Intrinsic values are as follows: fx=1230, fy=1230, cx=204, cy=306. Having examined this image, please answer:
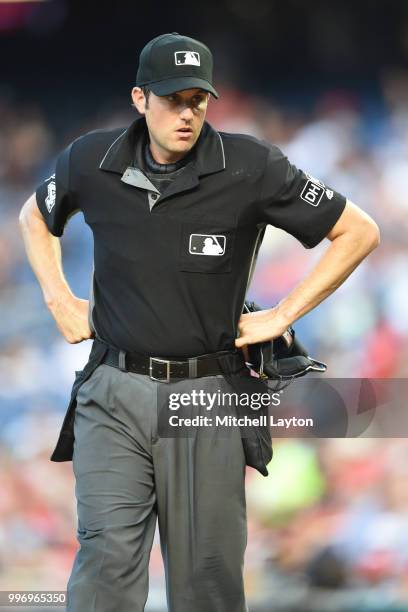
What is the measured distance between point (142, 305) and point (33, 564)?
84.0 inches

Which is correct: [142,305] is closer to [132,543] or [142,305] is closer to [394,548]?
[132,543]

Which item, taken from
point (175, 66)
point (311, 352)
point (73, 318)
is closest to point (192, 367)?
point (73, 318)

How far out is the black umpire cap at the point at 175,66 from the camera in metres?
3.33

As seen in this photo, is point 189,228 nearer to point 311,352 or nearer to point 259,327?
point 259,327

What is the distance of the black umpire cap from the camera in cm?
333

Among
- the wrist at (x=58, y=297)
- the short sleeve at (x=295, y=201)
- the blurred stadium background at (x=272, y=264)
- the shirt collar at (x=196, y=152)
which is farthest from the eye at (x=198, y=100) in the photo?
the blurred stadium background at (x=272, y=264)

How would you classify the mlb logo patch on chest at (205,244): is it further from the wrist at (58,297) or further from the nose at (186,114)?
the wrist at (58,297)

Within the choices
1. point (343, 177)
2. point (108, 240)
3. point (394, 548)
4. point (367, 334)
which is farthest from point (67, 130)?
point (394, 548)

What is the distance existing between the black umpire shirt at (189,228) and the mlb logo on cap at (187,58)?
0.21m

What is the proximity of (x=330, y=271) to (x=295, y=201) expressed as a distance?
0.23 metres

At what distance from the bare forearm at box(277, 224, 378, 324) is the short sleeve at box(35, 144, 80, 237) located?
2.26 ft

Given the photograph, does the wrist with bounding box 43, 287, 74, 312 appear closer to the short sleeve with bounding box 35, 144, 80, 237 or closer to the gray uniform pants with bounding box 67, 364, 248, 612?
the short sleeve with bounding box 35, 144, 80, 237

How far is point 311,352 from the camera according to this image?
5.09 metres

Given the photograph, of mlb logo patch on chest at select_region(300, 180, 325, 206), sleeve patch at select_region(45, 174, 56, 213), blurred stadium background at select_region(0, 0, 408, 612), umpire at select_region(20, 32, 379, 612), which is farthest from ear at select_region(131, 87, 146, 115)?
blurred stadium background at select_region(0, 0, 408, 612)
